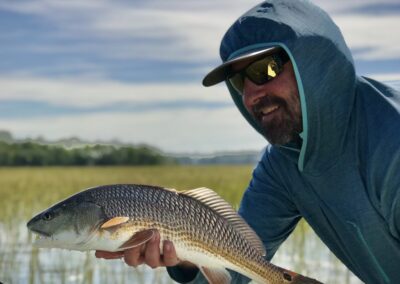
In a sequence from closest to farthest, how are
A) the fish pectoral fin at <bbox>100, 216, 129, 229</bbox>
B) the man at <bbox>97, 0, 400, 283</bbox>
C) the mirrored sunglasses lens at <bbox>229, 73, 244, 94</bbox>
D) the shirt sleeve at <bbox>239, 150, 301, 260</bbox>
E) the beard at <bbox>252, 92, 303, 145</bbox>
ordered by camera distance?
the fish pectoral fin at <bbox>100, 216, 129, 229</bbox>, the man at <bbox>97, 0, 400, 283</bbox>, the beard at <bbox>252, 92, 303, 145</bbox>, the mirrored sunglasses lens at <bbox>229, 73, 244, 94</bbox>, the shirt sleeve at <bbox>239, 150, 301, 260</bbox>

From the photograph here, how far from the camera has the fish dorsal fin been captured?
138 inches

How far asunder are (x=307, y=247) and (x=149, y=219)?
4.69m

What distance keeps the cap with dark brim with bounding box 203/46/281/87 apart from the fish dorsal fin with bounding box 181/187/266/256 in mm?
520

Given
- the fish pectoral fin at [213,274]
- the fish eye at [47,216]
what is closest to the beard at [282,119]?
the fish pectoral fin at [213,274]

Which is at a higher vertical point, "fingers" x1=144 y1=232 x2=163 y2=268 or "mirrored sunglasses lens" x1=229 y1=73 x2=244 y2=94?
"mirrored sunglasses lens" x1=229 y1=73 x2=244 y2=94

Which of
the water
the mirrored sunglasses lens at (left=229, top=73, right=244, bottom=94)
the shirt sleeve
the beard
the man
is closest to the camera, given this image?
the man

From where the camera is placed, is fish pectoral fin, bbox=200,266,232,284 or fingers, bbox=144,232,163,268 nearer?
fingers, bbox=144,232,163,268

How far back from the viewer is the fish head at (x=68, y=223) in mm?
3297

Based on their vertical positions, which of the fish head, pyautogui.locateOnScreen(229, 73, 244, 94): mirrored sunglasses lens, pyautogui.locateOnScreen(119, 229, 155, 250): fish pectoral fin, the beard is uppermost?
pyautogui.locateOnScreen(229, 73, 244, 94): mirrored sunglasses lens

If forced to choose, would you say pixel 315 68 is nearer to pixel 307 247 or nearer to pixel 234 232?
pixel 234 232

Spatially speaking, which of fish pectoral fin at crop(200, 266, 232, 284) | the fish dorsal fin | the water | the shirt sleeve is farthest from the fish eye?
the water

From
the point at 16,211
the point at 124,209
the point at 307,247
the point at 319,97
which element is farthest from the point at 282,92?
the point at 16,211

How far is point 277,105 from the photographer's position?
3527 mm

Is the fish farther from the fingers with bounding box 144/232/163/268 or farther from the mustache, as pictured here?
the mustache
